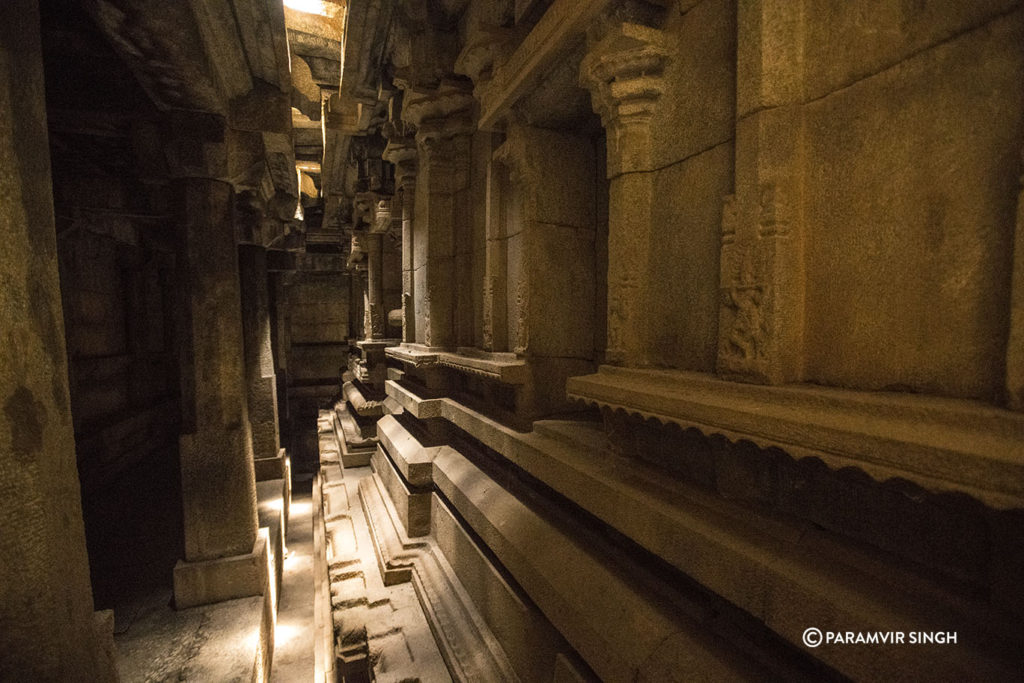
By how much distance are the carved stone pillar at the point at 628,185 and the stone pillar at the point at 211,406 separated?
3.60 meters

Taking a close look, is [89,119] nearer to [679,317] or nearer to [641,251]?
[641,251]

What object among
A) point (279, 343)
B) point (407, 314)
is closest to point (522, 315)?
point (407, 314)

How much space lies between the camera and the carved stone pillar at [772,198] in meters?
1.52

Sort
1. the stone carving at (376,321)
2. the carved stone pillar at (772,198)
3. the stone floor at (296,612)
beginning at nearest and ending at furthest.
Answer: the carved stone pillar at (772,198) < the stone floor at (296,612) < the stone carving at (376,321)

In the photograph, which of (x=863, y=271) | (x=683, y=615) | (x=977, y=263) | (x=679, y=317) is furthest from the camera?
(x=679, y=317)

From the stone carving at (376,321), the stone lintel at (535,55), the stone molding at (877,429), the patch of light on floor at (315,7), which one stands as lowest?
the stone molding at (877,429)

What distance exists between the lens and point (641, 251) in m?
2.12

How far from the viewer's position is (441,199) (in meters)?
4.50

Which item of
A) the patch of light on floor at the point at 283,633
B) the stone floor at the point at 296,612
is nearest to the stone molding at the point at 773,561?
the stone floor at the point at 296,612

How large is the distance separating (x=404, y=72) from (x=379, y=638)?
471 centimetres

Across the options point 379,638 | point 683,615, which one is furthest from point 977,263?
point 379,638

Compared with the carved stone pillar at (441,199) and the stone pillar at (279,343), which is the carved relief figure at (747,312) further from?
the stone pillar at (279,343)

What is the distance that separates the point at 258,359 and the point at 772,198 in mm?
8421

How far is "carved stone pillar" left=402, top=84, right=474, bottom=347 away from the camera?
14.1 feet
